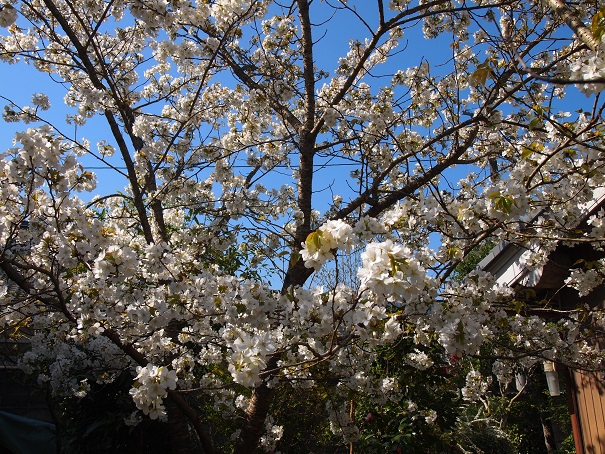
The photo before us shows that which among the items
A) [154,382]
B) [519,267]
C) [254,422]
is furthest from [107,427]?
[519,267]

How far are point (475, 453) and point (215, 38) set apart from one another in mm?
6454

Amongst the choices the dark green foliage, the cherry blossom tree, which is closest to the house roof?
the cherry blossom tree

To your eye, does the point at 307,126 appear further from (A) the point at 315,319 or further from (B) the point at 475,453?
(B) the point at 475,453

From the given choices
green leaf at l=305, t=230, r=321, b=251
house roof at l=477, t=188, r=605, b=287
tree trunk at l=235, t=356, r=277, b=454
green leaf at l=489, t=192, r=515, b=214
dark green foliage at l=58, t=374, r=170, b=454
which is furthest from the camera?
dark green foliage at l=58, t=374, r=170, b=454

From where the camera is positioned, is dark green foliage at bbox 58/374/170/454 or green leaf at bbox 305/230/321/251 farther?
dark green foliage at bbox 58/374/170/454

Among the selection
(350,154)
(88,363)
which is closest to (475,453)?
(350,154)

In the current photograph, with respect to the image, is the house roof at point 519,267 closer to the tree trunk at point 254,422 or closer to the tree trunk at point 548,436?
the tree trunk at point 254,422

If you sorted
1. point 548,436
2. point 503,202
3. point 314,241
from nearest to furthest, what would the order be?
point 314,241
point 503,202
point 548,436

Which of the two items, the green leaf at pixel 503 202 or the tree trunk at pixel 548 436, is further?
the tree trunk at pixel 548 436

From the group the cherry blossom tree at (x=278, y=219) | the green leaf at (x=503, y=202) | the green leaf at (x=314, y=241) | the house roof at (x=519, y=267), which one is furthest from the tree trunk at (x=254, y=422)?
the green leaf at (x=503, y=202)

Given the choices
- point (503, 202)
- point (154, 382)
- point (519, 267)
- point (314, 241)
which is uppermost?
point (519, 267)

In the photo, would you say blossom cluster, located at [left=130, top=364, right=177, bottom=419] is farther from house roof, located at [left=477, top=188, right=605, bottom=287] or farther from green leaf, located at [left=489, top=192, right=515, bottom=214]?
house roof, located at [left=477, top=188, right=605, bottom=287]

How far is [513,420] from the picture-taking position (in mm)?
9820

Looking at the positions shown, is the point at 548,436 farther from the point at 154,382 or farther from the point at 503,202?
the point at 154,382
